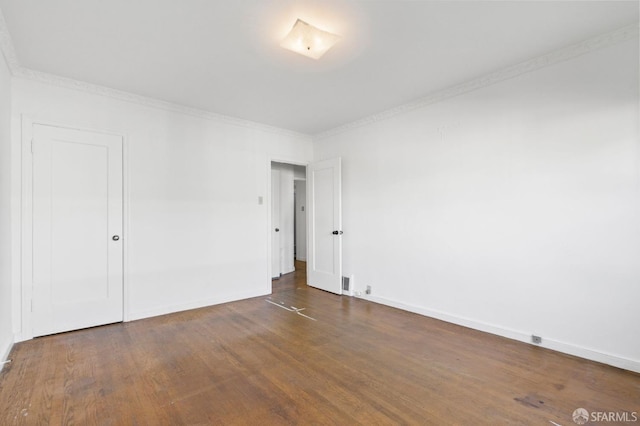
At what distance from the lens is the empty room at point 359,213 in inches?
85.9

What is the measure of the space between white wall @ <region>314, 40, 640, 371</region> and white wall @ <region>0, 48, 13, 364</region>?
13.2 feet

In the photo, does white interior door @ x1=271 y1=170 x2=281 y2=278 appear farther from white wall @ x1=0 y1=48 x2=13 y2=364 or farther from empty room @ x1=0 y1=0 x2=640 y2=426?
white wall @ x1=0 y1=48 x2=13 y2=364

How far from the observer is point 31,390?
2.21m

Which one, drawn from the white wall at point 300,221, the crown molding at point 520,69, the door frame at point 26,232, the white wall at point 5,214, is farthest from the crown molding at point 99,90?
the white wall at point 300,221

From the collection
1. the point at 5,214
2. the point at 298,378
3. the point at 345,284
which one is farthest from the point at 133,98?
the point at 345,284

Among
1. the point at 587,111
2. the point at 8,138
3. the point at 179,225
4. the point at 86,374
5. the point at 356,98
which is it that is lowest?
the point at 86,374

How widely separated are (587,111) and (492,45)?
3.28ft

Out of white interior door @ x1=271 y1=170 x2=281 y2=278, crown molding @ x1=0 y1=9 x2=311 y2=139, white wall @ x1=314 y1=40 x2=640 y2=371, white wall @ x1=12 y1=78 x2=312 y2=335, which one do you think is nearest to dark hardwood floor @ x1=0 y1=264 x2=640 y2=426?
white wall @ x1=314 y1=40 x2=640 y2=371

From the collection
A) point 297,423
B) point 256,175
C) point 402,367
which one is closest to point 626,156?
point 402,367

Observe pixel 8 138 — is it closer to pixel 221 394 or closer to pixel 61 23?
pixel 61 23

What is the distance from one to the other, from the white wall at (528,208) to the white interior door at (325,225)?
82 cm

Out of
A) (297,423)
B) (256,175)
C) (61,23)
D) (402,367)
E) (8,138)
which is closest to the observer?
(297,423)

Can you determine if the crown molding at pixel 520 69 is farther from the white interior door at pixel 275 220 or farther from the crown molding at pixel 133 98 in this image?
the white interior door at pixel 275 220

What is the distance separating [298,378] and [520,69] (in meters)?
3.50
